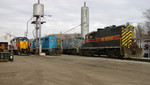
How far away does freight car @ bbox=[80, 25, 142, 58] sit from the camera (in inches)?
691

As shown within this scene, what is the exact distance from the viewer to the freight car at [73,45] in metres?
28.7

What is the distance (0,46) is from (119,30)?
15.7 metres

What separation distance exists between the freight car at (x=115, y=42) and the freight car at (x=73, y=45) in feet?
18.0

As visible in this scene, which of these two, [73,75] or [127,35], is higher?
[127,35]

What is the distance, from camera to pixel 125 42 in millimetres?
18156

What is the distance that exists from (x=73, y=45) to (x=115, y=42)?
1217cm

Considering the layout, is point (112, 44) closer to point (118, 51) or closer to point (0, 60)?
point (118, 51)

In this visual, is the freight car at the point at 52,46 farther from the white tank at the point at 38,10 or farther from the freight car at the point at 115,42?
the freight car at the point at 115,42

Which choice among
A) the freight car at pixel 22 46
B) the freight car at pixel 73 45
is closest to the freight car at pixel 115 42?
the freight car at pixel 73 45

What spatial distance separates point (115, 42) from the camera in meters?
19.1

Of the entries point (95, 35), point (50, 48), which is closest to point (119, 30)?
point (95, 35)

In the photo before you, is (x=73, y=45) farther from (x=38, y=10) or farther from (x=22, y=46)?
(x=38, y=10)

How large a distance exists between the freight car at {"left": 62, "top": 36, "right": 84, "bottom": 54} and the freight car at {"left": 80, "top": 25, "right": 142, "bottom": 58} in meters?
5.48

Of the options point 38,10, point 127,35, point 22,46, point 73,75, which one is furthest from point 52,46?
point 73,75
